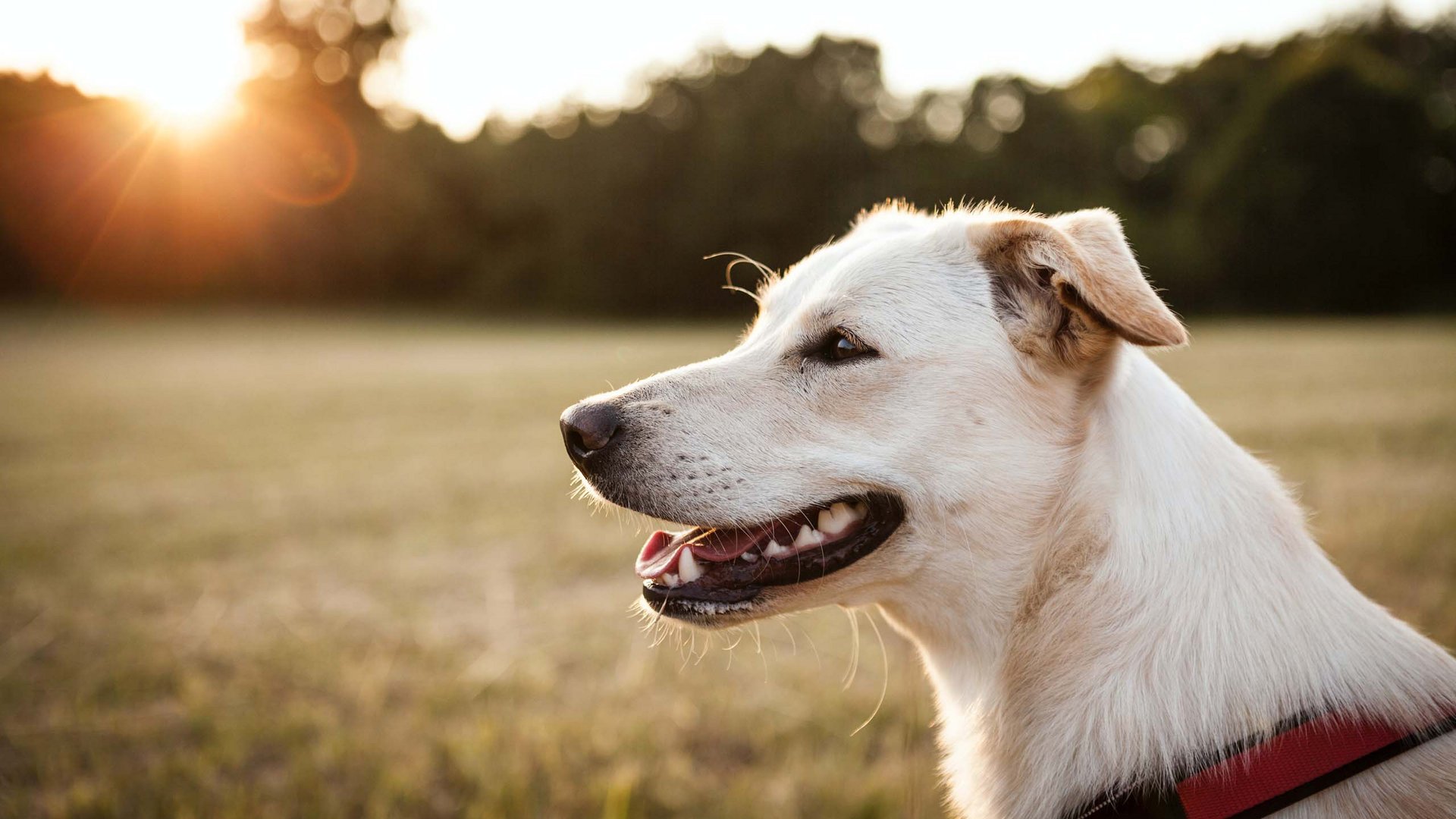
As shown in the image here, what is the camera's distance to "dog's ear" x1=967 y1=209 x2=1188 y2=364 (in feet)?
6.02

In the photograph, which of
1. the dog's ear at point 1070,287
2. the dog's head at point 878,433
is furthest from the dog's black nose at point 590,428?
the dog's ear at point 1070,287

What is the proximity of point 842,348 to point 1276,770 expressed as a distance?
4.53 ft

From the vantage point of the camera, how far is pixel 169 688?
3.84 metres

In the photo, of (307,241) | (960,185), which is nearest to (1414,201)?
(960,185)

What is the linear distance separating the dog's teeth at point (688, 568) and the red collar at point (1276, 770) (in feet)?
3.58

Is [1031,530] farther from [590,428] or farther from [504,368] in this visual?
[504,368]

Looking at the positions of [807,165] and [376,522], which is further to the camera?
A: [807,165]

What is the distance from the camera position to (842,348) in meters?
2.37

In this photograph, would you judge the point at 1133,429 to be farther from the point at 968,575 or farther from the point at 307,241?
the point at 307,241

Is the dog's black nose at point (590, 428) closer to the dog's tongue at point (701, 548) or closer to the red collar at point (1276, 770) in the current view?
the dog's tongue at point (701, 548)

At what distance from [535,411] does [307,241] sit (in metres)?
29.9

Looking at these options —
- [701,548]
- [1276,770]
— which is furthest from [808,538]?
[1276,770]

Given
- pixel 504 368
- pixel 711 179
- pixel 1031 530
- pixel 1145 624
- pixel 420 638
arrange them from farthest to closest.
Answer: pixel 711 179
pixel 504 368
pixel 420 638
pixel 1031 530
pixel 1145 624

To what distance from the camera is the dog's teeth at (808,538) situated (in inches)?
87.3
